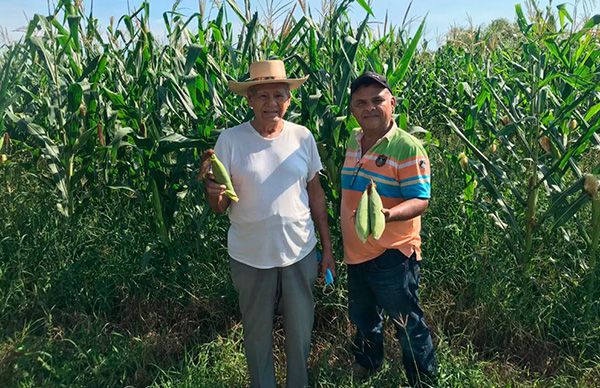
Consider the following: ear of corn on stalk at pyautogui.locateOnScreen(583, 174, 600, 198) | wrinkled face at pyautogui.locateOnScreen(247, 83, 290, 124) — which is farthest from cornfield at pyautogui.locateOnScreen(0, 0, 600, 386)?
wrinkled face at pyautogui.locateOnScreen(247, 83, 290, 124)

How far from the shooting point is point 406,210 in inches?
85.7

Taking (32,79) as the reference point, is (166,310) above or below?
below

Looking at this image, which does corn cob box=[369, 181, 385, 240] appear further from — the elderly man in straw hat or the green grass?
the green grass

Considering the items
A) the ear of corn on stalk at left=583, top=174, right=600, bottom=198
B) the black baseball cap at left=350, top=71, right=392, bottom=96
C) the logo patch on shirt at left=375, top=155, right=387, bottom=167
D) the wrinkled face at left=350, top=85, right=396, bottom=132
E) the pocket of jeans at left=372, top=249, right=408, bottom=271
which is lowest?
the pocket of jeans at left=372, top=249, right=408, bottom=271

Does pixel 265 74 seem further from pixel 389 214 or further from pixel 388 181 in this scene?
pixel 389 214

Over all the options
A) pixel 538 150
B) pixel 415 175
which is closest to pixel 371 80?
pixel 415 175

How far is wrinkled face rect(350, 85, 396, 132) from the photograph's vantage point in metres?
2.25

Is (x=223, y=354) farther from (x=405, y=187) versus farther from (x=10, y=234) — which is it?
(x=10, y=234)

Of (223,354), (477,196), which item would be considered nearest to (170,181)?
(223,354)

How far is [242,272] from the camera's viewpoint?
7.89 feet

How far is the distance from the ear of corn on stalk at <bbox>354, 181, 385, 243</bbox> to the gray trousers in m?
0.45

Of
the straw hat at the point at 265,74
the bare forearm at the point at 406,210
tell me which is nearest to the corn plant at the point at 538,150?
the bare forearm at the point at 406,210

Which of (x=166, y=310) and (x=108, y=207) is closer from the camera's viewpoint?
(x=166, y=310)

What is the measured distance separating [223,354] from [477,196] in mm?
1945
